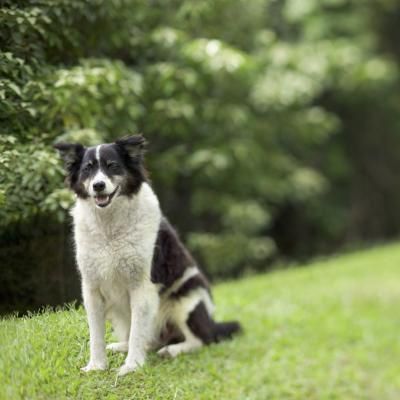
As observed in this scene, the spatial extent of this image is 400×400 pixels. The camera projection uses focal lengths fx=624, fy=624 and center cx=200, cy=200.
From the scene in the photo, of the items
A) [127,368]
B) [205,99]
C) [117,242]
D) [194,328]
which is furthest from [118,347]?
[205,99]

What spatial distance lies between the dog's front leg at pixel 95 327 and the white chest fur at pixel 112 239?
5 centimetres

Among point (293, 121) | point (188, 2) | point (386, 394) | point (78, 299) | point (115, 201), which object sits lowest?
point (386, 394)

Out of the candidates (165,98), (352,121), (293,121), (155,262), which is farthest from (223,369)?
(352,121)

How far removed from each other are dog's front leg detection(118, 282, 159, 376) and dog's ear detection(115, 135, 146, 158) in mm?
673

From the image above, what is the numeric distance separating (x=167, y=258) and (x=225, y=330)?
1.52 meters

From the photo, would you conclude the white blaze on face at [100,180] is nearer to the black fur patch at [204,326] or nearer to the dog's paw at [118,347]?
the dog's paw at [118,347]

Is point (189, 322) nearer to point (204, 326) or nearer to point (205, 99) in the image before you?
point (204, 326)

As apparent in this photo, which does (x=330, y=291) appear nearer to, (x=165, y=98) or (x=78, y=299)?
(x=165, y=98)

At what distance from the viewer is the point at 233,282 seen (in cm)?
820

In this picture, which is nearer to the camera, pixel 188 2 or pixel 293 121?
pixel 188 2

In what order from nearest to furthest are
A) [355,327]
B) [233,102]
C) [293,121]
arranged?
[355,327], [233,102], [293,121]

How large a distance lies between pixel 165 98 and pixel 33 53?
118 inches

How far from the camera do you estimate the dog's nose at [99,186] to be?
2.59 meters

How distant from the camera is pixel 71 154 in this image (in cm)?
Answer: 269
